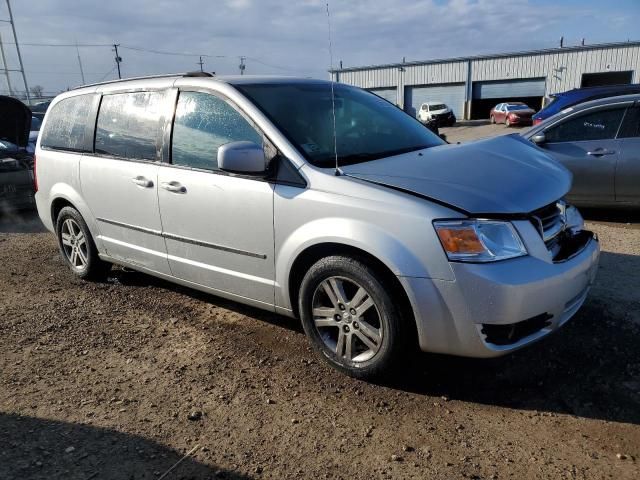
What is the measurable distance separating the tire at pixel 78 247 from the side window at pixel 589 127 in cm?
548

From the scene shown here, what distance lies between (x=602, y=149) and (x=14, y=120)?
24.6 feet

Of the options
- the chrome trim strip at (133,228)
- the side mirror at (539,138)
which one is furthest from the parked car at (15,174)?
the side mirror at (539,138)

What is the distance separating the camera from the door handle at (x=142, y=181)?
154 inches

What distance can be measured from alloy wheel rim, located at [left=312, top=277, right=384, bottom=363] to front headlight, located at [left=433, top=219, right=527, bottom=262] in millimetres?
558

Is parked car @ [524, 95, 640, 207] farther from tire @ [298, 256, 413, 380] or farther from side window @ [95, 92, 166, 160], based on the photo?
side window @ [95, 92, 166, 160]

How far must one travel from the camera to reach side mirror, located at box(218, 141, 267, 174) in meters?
3.10

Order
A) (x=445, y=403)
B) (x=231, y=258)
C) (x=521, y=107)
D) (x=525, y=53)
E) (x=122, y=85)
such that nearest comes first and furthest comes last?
(x=445, y=403) < (x=231, y=258) < (x=122, y=85) < (x=521, y=107) < (x=525, y=53)

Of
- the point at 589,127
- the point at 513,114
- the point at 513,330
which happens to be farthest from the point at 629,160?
the point at 513,114

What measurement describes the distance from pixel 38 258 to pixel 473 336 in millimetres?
5371

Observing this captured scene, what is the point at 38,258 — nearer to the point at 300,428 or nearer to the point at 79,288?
the point at 79,288

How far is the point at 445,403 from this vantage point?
2879 millimetres

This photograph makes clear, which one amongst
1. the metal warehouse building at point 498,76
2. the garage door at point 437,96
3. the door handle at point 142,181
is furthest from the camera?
the garage door at point 437,96

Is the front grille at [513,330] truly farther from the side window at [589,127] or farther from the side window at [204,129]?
the side window at [589,127]

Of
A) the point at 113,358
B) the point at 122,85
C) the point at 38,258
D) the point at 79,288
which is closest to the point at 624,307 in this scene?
the point at 113,358
